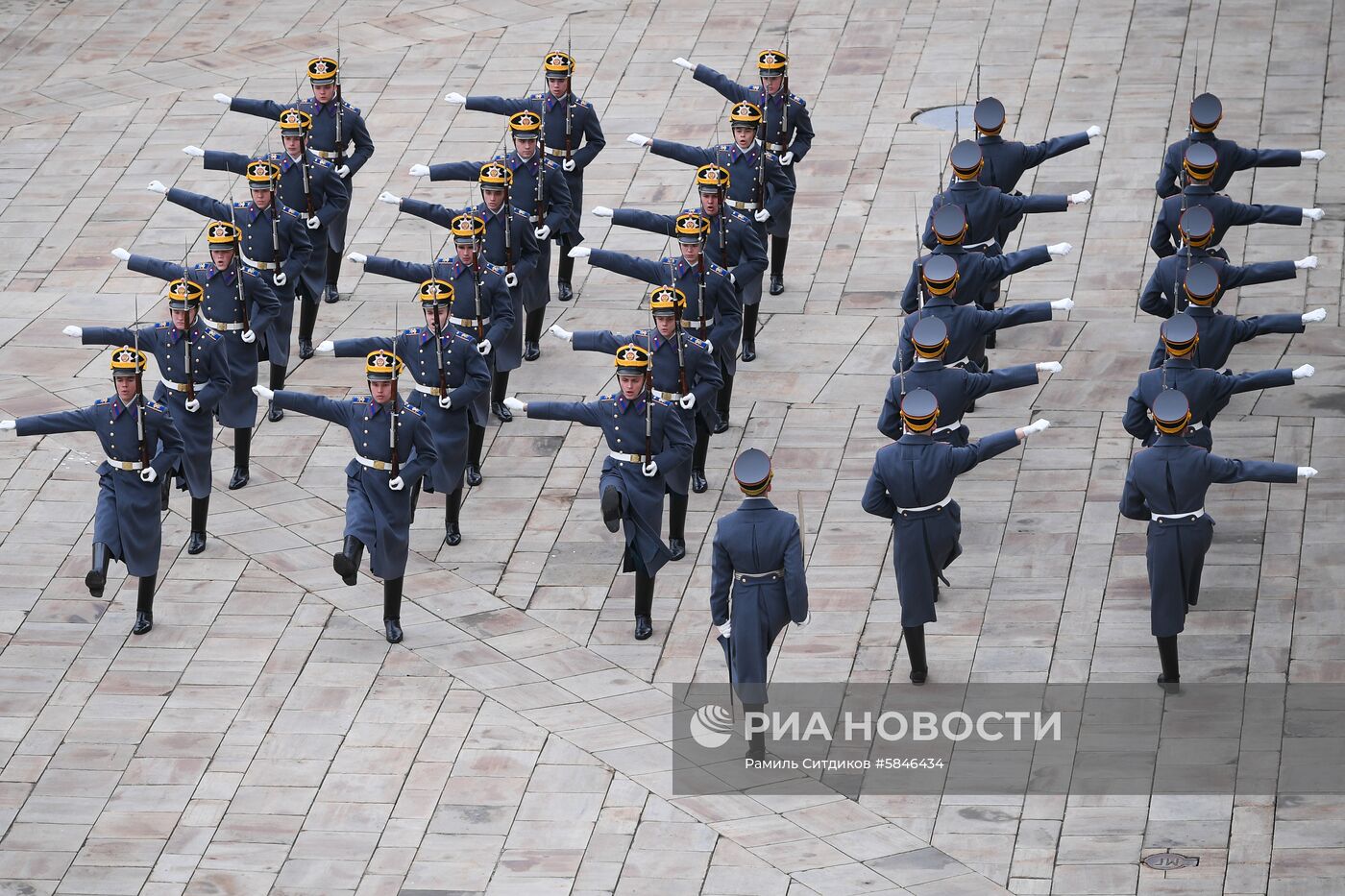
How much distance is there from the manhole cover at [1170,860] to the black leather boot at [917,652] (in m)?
2.24

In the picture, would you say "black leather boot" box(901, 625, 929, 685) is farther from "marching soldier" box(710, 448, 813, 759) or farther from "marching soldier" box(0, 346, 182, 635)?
"marching soldier" box(0, 346, 182, 635)

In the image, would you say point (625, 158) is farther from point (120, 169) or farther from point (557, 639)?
point (557, 639)

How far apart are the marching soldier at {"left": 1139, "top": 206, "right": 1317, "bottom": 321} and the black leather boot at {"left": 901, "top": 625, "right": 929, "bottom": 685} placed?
3375 millimetres

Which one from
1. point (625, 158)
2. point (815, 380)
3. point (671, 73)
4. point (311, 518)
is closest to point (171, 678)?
point (311, 518)

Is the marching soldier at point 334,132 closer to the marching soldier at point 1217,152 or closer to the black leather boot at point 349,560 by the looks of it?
the black leather boot at point 349,560

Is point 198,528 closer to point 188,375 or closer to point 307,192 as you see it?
point 188,375

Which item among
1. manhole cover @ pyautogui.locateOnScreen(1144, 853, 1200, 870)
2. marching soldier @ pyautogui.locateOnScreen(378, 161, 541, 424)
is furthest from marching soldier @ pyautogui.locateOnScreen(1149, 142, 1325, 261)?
manhole cover @ pyautogui.locateOnScreen(1144, 853, 1200, 870)

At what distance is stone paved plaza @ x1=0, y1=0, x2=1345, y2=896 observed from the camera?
43.4 feet

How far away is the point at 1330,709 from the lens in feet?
45.9

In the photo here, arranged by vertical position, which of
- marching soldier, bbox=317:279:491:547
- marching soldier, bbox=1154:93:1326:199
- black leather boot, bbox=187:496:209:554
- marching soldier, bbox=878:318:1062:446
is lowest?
black leather boot, bbox=187:496:209:554

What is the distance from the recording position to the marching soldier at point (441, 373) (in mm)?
16141

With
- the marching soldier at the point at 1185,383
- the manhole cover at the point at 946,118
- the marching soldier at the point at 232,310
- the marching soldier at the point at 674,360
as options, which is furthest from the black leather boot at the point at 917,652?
the manhole cover at the point at 946,118

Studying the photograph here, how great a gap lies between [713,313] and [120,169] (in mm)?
7810

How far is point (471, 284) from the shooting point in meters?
17.0
